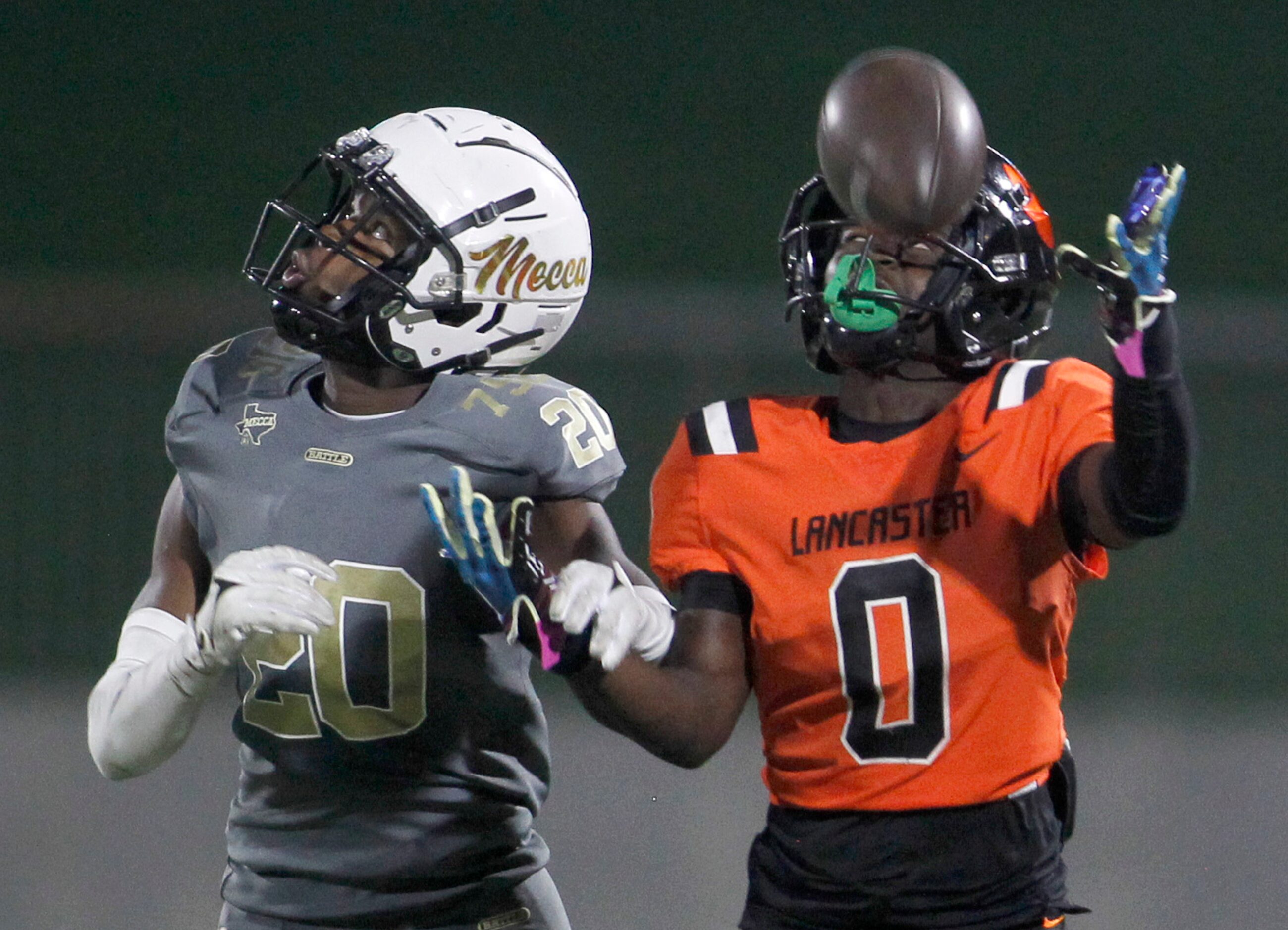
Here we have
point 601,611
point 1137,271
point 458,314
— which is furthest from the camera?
point 458,314

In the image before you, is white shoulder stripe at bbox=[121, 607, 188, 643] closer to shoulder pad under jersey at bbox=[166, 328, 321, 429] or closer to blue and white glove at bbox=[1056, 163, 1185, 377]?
shoulder pad under jersey at bbox=[166, 328, 321, 429]

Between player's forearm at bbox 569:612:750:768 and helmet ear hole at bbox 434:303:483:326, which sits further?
helmet ear hole at bbox 434:303:483:326

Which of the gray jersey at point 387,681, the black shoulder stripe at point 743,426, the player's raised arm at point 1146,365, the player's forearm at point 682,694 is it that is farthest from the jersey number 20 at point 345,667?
the player's raised arm at point 1146,365

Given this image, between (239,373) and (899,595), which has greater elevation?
(239,373)

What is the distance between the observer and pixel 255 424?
67.0 inches

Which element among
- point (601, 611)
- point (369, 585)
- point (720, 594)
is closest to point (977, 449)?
point (720, 594)

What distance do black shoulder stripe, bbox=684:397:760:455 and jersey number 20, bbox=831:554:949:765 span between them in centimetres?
17

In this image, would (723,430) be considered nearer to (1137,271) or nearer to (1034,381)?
(1034,381)

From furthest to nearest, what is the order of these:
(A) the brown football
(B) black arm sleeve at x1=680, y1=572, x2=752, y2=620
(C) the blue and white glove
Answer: (B) black arm sleeve at x1=680, y1=572, x2=752, y2=620 → (A) the brown football → (C) the blue and white glove

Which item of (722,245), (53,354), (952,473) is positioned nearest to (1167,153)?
(722,245)

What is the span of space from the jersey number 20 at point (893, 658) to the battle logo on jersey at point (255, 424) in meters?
0.64

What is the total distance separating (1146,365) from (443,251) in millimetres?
820

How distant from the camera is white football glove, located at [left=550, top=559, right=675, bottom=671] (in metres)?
1.33

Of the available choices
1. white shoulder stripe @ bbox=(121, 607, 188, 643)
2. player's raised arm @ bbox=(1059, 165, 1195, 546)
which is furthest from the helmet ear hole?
player's raised arm @ bbox=(1059, 165, 1195, 546)
